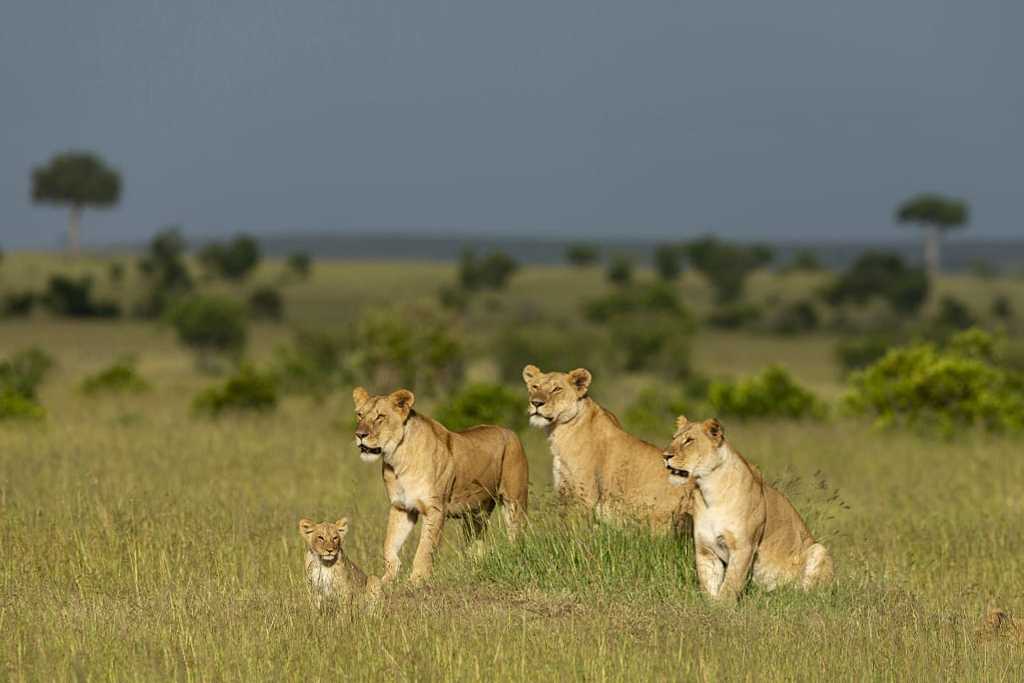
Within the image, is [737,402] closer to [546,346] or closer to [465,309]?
[546,346]

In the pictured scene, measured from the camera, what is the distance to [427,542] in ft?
32.3

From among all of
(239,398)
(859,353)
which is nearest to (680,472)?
(239,398)

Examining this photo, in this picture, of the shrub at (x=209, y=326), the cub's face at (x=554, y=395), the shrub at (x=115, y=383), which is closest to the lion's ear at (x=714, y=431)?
the cub's face at (x=554, y=395)

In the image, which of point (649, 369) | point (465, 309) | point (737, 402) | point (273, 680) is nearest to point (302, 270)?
point (465, 309)

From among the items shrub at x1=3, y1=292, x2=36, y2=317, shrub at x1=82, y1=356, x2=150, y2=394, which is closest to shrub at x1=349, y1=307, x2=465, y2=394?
shrub at x1=82, y1=356, x2=150, y2=394

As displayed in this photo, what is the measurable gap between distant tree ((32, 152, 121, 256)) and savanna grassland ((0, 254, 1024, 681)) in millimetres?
114698

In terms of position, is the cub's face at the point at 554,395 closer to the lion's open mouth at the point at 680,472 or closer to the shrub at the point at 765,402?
the lion's open mouth at the point at 680,472

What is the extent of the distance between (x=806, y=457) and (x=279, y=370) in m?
20.0

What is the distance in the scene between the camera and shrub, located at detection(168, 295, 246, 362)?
58531mm

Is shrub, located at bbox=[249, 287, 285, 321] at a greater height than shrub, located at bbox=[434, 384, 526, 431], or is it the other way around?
shrub, located at bbox=[434, 384, 526, 431]

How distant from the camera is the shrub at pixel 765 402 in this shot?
87.0 ft

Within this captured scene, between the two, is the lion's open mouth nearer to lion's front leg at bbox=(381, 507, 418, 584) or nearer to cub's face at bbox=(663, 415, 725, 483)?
cub's face at bbox=(663, 415, 725, 483)

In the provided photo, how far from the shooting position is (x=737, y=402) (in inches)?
1044

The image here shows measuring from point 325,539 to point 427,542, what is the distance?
79 cm
